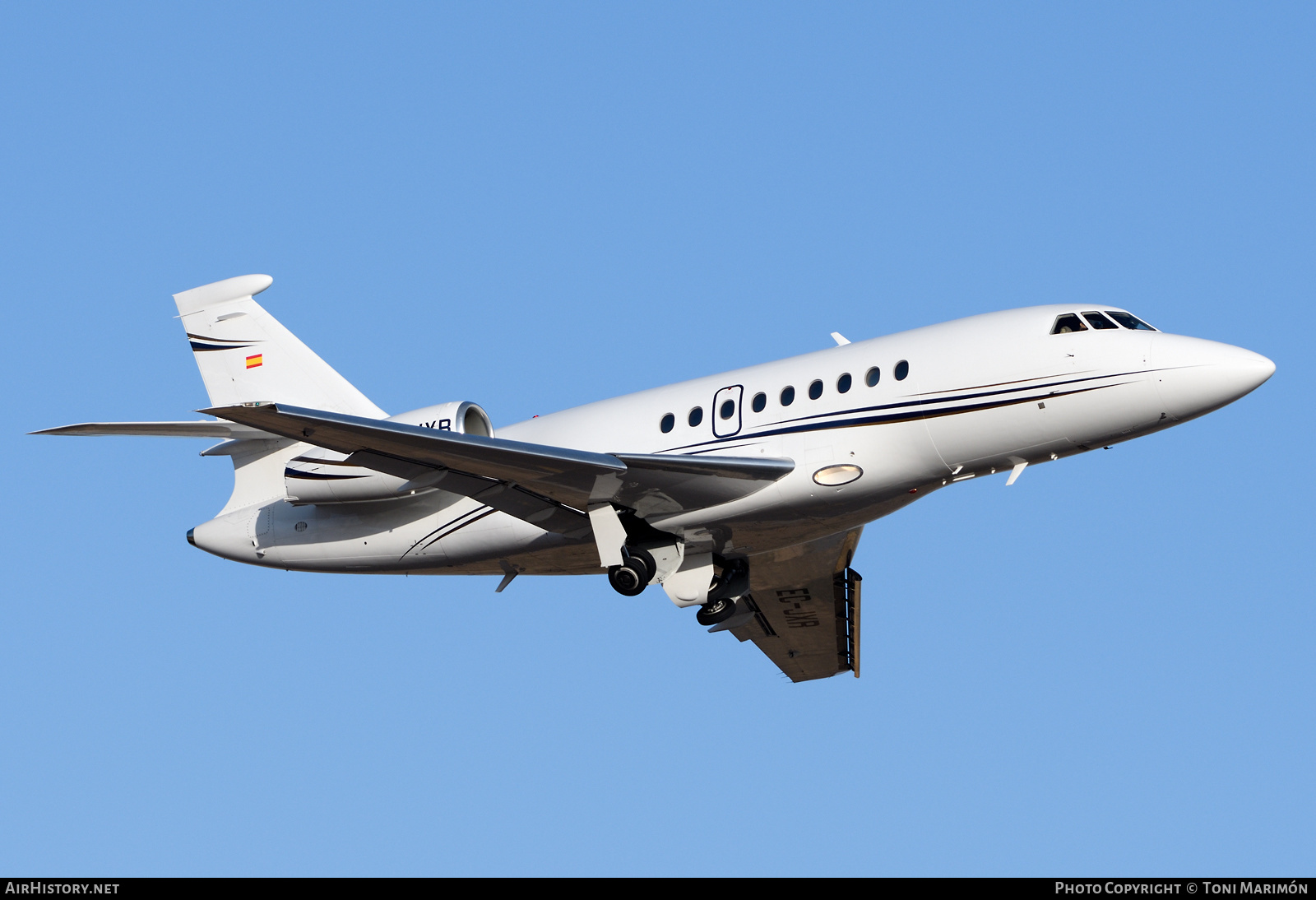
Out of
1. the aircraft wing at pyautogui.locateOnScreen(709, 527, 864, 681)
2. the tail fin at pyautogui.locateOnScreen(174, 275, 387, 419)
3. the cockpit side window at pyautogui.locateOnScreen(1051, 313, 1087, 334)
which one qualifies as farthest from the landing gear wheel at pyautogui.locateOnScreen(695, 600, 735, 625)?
the cockpit side window at pyautogui.locateOnScreen(1051, 313, 1087, 334)

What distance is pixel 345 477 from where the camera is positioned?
861 inches

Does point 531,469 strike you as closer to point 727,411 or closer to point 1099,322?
point 727,411

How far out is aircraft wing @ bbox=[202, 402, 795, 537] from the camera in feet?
61.6

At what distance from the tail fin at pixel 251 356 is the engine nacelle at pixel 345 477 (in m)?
2.03

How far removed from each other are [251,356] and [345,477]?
382 cm

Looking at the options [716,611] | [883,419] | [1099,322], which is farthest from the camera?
[716,611]

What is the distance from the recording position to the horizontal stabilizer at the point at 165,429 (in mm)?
19281

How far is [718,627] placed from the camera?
23.8 m

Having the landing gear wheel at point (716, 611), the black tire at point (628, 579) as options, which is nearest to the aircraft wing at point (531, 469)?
the black tire at point (628, 579)

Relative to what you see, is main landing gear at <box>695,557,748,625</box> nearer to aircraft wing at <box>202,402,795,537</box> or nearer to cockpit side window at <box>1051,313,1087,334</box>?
aircraft wing at <box>202,402,795,537</box>

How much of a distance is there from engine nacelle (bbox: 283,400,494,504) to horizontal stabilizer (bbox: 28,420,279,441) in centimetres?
102

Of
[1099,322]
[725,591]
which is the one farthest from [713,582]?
[1099,322]
